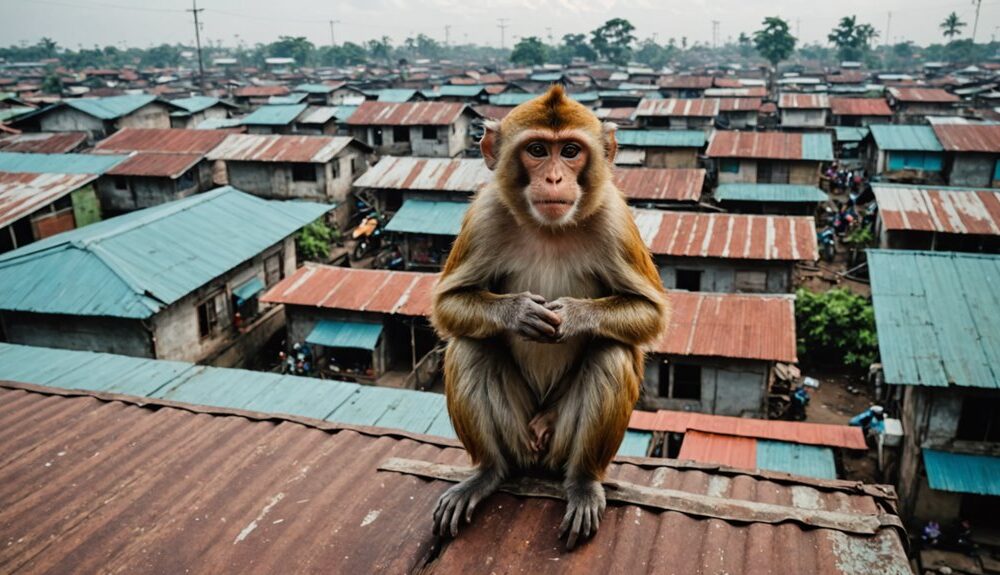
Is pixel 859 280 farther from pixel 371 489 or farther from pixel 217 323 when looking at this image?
pixel 371 489

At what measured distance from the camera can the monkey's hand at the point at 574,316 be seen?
379 cm

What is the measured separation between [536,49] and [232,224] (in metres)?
82.1

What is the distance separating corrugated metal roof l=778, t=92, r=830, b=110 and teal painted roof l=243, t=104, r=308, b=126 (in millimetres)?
32112

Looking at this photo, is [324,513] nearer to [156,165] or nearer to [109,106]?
[156,165]

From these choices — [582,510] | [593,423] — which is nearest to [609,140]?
[593,423]

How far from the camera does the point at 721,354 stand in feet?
48.3

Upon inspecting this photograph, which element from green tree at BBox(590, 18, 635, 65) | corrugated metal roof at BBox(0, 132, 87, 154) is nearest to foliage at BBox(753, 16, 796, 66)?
green tree at BBox(590, 18, 635, 65)

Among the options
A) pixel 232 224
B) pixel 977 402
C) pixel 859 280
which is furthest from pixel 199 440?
pixel 859 280

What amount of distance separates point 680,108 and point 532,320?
39.4 m

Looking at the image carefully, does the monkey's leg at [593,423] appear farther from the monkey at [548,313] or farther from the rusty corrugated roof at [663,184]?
the rusty corrugated roof at [663,184]

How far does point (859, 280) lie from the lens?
82.0 ft

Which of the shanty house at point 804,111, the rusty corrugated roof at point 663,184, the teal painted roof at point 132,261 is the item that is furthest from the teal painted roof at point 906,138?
the teal painted roof at point 132,261

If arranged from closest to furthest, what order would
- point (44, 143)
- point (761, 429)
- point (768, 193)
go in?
point (761, 429), point (768, 193), point (44, 143)

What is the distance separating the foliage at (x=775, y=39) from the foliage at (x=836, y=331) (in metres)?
71.1
